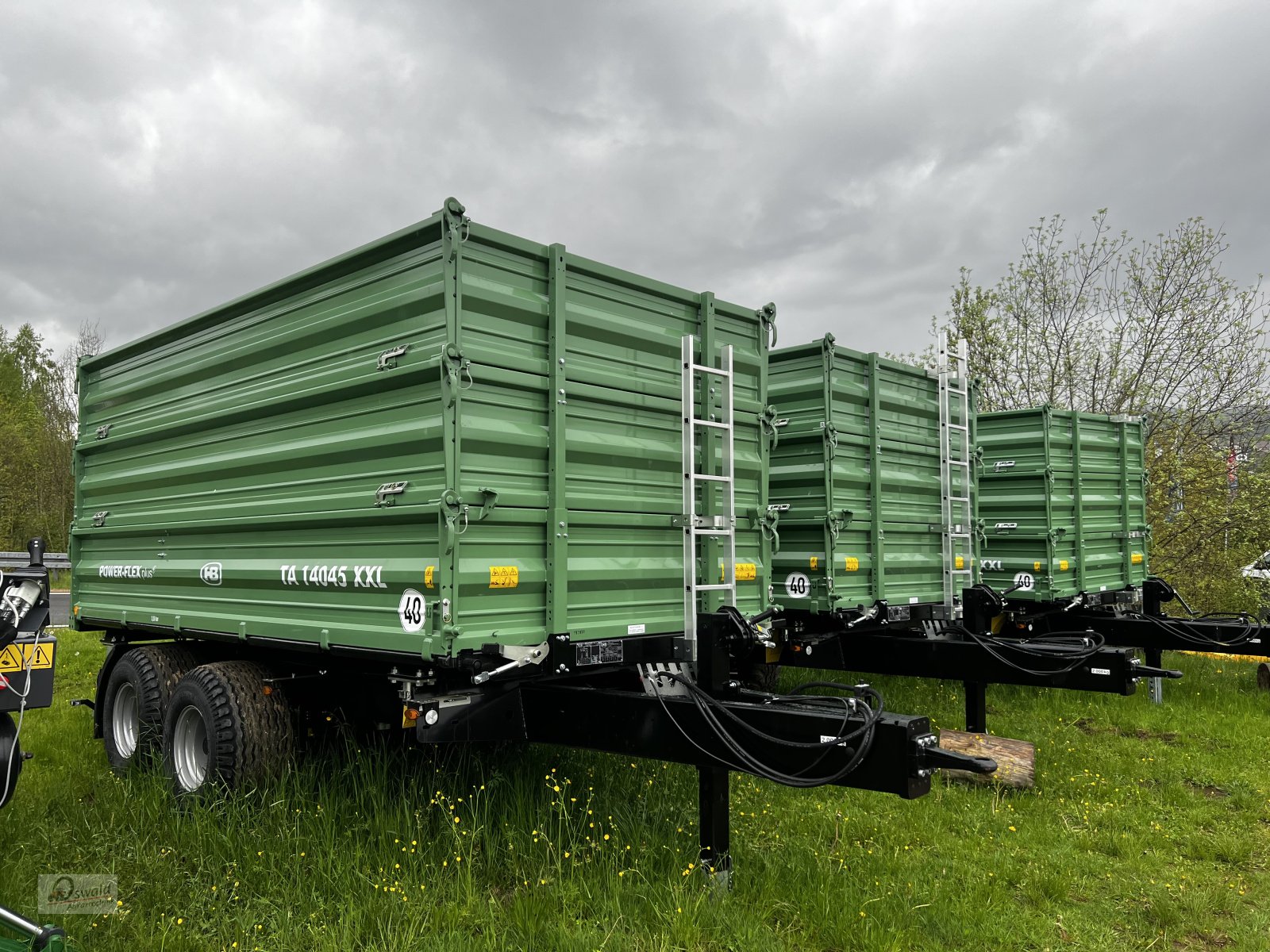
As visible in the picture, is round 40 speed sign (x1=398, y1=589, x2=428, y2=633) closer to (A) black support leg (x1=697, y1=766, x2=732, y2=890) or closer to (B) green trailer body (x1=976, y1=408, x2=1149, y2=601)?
(A) black support leg (x1=697, y1=766, x2=732, y2=890)

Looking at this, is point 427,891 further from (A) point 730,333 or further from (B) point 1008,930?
(A) point 730,333

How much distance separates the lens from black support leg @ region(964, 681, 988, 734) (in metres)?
7.66

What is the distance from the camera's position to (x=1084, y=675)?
6.32 metres

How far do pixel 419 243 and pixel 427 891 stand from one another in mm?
3026

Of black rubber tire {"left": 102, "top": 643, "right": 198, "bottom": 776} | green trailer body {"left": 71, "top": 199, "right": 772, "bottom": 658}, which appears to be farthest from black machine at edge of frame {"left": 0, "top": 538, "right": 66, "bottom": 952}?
black rubber tire {"left": 102, "top": 643, "right": 198, "bottom": 776}

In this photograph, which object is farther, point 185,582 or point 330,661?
point 185,582

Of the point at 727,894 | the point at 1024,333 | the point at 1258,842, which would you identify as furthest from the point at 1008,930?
the point at 1024,333

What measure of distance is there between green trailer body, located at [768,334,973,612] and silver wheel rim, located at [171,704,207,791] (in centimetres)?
424

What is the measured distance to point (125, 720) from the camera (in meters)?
7.02

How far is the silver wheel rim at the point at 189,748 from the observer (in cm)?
572

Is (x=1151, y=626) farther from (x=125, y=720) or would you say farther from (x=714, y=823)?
(x=125, y=720)

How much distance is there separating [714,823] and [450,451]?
6.92 ft

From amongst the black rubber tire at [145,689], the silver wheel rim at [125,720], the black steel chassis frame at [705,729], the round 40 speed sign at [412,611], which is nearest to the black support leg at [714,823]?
the black steel chassis frame at [705,729]
